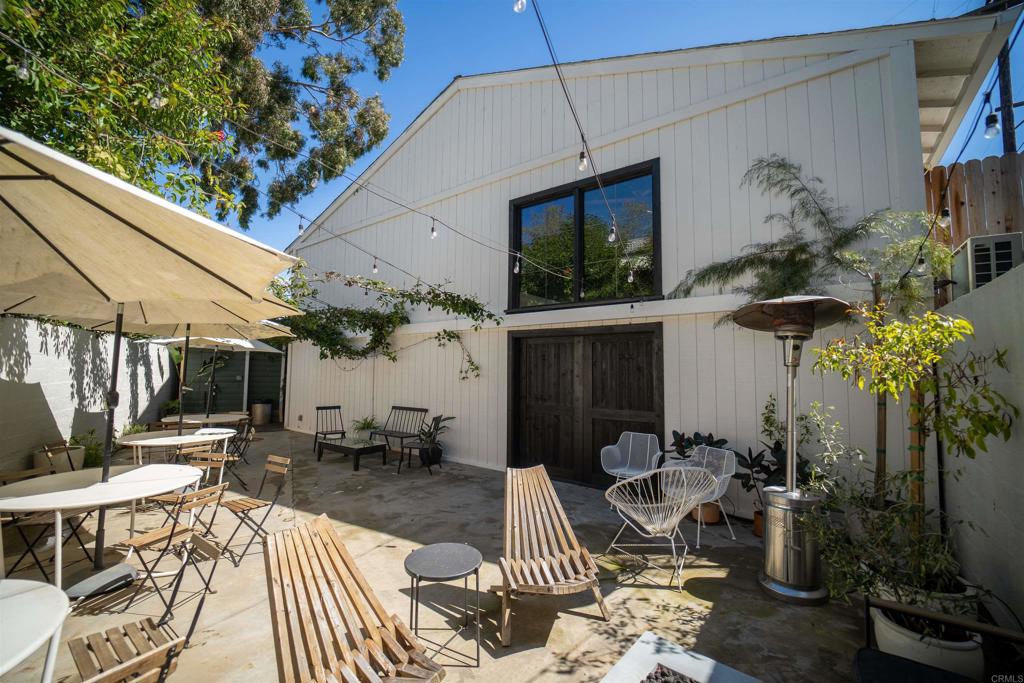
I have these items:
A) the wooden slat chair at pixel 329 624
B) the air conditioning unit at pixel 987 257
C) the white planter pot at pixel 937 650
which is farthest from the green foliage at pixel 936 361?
the wooden slat chair at pixel 329 624

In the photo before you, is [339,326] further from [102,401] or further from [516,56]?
[516,56]

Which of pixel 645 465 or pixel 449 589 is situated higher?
pixel 645 465

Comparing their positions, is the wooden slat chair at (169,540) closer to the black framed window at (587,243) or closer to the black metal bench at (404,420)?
the black metal bench at (404,420)

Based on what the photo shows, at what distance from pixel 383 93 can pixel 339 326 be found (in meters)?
6.77

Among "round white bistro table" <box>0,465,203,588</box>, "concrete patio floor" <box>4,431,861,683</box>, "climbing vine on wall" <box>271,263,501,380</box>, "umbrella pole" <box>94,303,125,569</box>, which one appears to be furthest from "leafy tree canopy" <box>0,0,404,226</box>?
"concrete patio floor" <box>4,431,861,683</box>

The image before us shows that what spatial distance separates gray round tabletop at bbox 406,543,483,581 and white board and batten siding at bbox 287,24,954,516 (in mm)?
3552

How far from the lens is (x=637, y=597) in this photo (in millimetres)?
3100

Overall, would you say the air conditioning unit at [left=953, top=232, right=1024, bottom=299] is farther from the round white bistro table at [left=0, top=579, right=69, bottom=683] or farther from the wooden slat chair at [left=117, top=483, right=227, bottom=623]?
the wooden slat chair at [left=117, top=483, right=227, bottom=623]

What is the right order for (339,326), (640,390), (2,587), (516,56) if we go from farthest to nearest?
1. (339,326)
2. (516,56)
3. (640,390)
4. (2,587)

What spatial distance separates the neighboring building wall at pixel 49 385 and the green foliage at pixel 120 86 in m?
2.94

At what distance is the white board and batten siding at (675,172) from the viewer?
14.5ft

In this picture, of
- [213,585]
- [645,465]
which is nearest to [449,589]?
[213,585]

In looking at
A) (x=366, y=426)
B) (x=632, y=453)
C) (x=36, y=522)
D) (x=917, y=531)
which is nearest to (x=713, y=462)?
(x=632, y=453)

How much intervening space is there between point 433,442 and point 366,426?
92.0 inches
